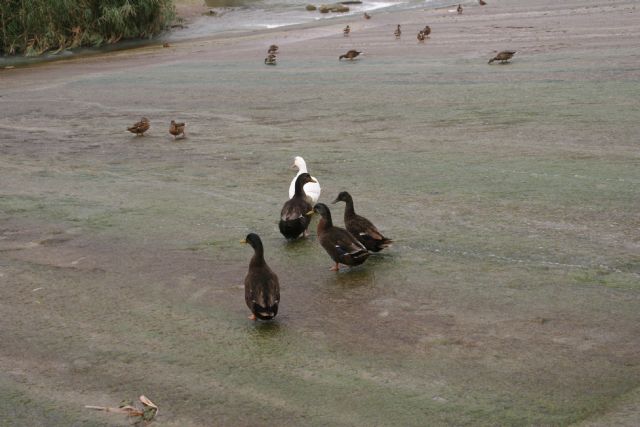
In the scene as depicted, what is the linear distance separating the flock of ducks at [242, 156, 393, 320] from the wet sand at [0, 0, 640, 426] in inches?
7.2

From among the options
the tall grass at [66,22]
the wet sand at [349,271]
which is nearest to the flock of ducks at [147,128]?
the wet sand at [349,271]

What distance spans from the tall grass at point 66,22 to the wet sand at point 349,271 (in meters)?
11.1

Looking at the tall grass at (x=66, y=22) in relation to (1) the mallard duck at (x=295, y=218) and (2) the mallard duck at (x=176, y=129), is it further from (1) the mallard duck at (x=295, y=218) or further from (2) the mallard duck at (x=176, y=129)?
(1) the mallard duck at (x=295, y=218)

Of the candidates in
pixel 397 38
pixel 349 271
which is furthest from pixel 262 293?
pixel 397 38

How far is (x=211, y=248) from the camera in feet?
30.0

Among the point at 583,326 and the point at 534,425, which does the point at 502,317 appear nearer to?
the point at 583,326

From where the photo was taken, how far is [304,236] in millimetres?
9477

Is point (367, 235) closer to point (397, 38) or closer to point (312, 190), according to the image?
point (312, 190)

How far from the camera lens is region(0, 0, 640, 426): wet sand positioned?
20.1ft

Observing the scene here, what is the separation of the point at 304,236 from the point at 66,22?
73.4 feet

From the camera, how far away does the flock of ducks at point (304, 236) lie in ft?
23.1

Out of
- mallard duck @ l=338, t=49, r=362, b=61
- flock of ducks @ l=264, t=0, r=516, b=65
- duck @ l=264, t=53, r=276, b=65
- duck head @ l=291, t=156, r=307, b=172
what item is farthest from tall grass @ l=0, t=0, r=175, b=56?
duck head @ l=291, t=156, r=307, b=172

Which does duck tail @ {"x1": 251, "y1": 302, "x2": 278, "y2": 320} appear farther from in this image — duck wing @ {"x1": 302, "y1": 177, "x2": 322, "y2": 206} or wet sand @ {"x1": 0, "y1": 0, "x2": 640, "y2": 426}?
duck wing @ {"x1": 302, "y1": 177, "x2": 322, "y2": 206}

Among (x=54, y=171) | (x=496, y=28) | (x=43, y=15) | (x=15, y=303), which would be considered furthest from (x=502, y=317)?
(x=43, y=15)
